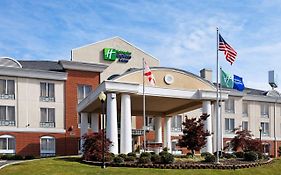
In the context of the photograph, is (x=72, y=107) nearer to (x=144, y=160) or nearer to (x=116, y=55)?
(x=116, y=55)

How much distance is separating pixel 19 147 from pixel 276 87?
156 ft

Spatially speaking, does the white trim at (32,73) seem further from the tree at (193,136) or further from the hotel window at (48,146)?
the tree at (193,136)

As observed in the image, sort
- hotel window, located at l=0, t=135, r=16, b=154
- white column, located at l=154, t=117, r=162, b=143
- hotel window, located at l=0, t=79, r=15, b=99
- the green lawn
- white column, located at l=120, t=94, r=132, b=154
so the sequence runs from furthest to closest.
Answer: white column, located at l=154, t=117, r=162, b=143, hotel window, located at l=0, t=79, r=15, b=99, hotel window, located at l=0, t=135, r=16, b=154, white column, located at l=120, t=94, r=132, b=154, the green lawn

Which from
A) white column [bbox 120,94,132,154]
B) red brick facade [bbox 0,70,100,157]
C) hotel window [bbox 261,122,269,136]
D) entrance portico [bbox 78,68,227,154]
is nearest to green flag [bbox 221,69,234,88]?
entrance portico [bbox 78,68,227,154]

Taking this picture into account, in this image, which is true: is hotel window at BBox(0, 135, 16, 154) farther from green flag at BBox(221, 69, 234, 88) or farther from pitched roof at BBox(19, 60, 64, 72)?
green flag at BBox(221, 69, 234, 88)

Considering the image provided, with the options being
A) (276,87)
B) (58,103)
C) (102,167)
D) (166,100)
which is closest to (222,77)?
(166,100)

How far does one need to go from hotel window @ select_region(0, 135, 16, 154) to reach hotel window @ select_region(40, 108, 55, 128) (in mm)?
3821

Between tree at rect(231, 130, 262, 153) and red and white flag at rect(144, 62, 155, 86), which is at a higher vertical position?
red and white flag at rect(144, 62, 155, 86)

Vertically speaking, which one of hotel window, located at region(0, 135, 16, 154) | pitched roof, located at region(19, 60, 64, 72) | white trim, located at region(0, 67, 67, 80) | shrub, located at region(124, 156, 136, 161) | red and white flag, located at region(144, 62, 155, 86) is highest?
pitched roof, located at region(19, 60, 64, 72)

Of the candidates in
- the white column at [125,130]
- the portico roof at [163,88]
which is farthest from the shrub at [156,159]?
the portico roof at [163,88]

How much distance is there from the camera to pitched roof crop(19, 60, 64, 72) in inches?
2137

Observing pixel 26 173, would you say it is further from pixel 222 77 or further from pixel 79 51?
pixel 79 51

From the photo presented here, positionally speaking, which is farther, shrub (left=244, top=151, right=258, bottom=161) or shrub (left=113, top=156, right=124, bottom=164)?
shrub (left=244, top=151, right=258, bottom=161)

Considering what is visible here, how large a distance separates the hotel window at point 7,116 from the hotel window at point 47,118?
3.40 meters
